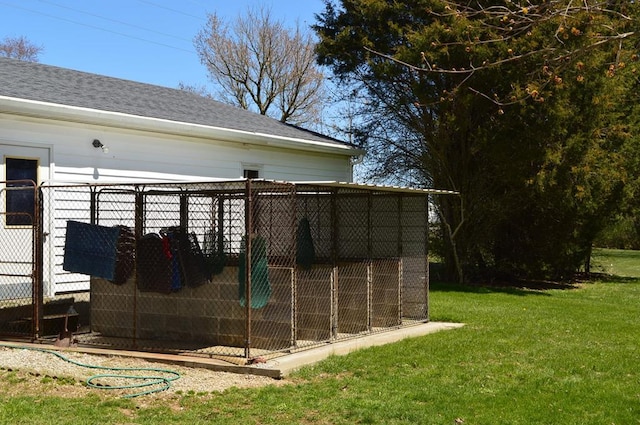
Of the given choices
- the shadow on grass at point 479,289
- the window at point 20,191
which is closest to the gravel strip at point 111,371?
the window at point 20,191

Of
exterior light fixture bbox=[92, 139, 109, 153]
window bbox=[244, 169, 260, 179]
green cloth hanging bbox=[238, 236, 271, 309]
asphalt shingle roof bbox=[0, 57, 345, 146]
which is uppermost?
asphalt shingle roof bbox=[0, 57, 345, 146]

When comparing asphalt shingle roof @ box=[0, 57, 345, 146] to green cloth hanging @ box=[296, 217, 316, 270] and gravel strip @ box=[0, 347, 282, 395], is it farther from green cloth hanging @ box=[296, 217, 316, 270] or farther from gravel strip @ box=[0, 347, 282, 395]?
gravel strip @ box=[0, 347, 282, 395]

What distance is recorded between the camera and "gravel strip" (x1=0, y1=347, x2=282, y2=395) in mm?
6422

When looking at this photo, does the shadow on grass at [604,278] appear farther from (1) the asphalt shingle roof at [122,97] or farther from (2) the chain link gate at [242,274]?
(2) the chain link gate at [242,274]

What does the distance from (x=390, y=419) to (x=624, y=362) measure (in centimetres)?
357

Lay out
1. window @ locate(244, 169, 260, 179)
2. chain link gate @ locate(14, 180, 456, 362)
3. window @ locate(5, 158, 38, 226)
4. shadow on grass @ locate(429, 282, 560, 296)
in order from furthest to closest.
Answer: shadow on grass @ locate(429, 282, 560, 296), window @ locate(244, 169, 260, 179), window @ locate(5, 158, 38, 226), chain link gate @ locate(14, 180, 456, 362)

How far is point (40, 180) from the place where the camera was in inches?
397

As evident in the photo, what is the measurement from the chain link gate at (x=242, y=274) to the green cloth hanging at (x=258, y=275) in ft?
0.04

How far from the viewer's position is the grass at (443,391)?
548cm

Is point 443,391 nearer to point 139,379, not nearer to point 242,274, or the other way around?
point 242,274

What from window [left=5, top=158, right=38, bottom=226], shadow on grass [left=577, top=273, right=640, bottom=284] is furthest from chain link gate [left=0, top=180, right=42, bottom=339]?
shadow on grass [left=577, top=273, right=640, bottom=284]

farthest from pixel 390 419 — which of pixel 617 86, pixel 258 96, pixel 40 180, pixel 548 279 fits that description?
pixel 258 96

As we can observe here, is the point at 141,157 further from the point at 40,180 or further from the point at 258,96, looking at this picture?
the point at 258,96

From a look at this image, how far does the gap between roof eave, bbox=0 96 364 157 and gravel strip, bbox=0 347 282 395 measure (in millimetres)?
3598
